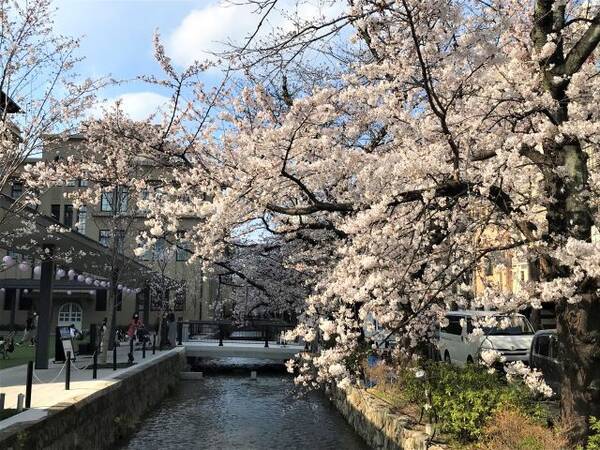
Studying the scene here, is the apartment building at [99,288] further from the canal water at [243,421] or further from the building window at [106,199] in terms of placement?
the canal water at [243,421]

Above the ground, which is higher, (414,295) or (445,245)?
(445,245)

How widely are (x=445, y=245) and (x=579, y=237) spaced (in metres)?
2.43

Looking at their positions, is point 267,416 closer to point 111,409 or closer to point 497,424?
point 111,409

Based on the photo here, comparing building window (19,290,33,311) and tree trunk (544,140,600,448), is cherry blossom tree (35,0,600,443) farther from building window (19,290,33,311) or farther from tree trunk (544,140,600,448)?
building window (19,290,33,311)

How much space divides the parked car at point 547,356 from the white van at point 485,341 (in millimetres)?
1763

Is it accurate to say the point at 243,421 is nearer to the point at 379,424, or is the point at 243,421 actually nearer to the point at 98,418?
the point at 98,418

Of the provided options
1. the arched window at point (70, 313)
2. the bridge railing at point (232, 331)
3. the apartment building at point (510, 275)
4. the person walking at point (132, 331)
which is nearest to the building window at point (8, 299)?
the arched window at point (70, 313)

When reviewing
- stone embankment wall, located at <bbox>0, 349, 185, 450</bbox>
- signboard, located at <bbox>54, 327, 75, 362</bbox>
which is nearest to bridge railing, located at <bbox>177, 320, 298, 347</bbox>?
stone embankment wall, located at <bbox>0, 349, 185, 450</bbox>

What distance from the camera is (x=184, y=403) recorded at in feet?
64.1

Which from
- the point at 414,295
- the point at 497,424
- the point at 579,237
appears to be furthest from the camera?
the point at 414,295

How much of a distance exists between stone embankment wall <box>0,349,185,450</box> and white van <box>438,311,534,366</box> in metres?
8.80

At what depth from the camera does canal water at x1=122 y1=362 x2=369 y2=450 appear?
13555 millimetres

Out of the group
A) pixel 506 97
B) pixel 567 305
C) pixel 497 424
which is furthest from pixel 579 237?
pixel 497 424

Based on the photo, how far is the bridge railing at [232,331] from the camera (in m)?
30.2
